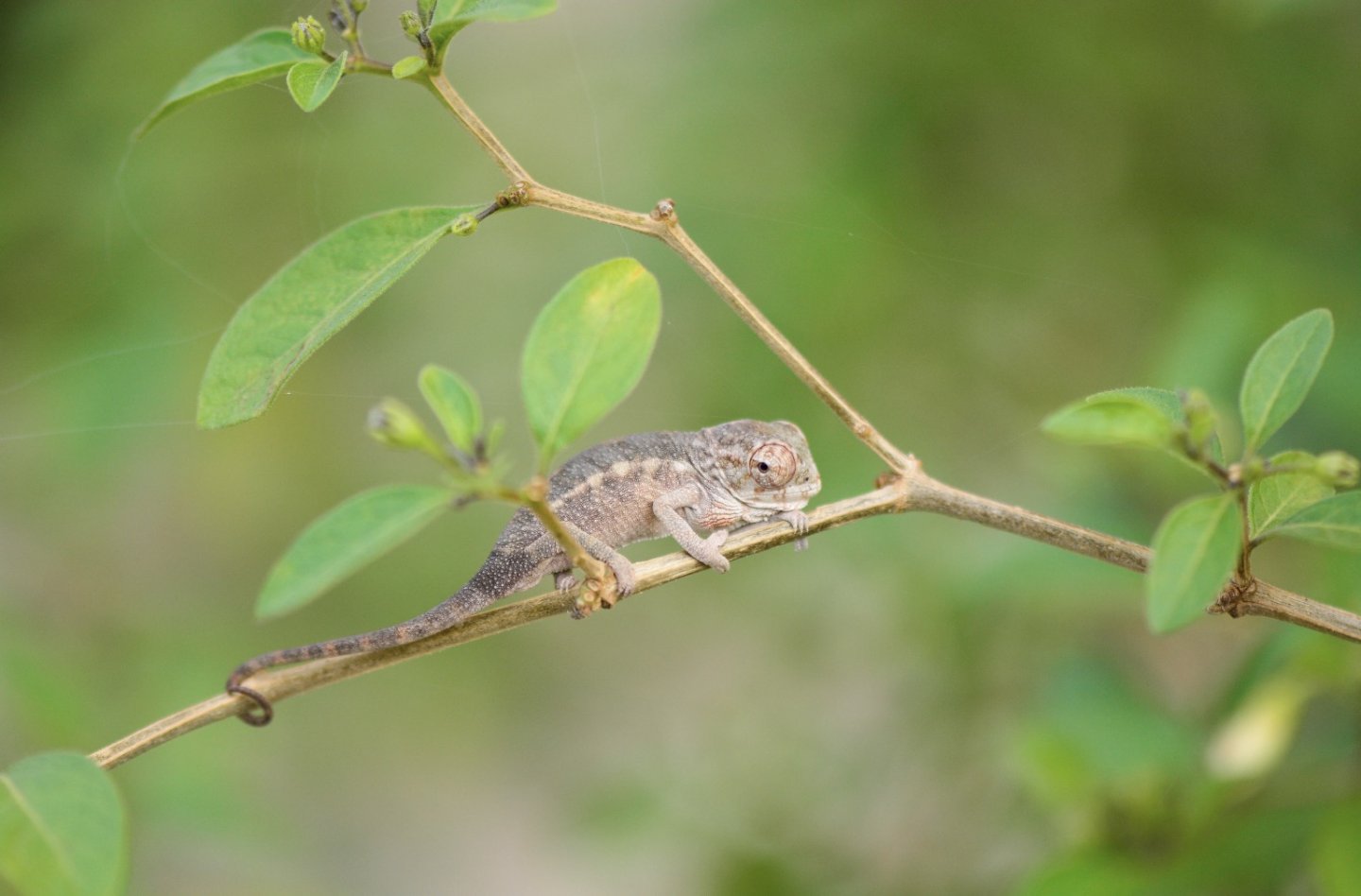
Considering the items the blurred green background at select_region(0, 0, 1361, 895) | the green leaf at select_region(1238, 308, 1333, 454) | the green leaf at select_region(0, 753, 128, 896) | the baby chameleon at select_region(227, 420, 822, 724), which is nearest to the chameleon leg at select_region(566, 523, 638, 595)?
the baby chameleon at select_region(227, 420, 822, 724)

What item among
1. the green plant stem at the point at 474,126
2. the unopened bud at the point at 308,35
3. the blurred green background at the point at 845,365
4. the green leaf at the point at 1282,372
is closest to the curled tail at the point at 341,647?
the green plant stem at the point at 474,126

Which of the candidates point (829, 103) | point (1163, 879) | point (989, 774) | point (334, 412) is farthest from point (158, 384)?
point (1163, 879)

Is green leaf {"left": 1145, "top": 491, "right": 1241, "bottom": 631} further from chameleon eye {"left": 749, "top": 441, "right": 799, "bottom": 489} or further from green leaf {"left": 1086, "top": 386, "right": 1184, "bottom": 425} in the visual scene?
chameleon eye {"left": 749, "top": 441, "right": 799, "bottom": 489}

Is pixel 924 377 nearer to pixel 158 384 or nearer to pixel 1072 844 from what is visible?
pixel 1072 844

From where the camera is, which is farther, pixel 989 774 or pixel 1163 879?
pixel 989 774

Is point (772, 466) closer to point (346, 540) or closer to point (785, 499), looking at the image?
point (785, 499)

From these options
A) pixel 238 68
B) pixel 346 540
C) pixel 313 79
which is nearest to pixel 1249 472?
pixel 346 540
